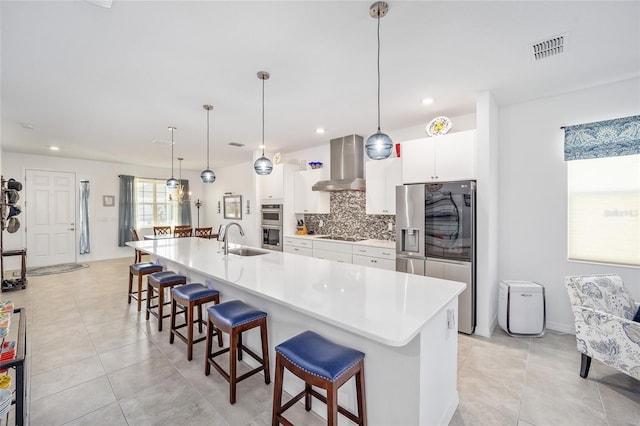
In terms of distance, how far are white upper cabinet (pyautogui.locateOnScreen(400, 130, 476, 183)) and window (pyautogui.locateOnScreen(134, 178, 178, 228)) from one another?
7538 millimetres

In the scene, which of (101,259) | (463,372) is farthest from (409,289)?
(101,259)

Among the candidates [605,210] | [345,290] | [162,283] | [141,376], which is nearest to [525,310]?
[605,210]

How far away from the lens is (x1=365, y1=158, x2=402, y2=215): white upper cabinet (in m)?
4.07

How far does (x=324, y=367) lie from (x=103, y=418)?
5.54ft

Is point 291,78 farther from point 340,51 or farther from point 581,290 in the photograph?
point 581,290

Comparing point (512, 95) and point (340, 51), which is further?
point (512, 95)

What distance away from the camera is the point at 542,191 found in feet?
10.7

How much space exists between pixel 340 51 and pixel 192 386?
297 cm

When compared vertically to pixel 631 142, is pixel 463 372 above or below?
below

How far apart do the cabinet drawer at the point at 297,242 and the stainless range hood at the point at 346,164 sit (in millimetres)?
967

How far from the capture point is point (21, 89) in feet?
9.59

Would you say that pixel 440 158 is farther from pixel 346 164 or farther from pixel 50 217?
pixel 50 217

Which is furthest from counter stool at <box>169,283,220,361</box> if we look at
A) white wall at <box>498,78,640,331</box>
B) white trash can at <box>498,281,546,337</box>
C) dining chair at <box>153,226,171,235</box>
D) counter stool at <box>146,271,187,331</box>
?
dining chair at <box>153,226,171,235</box>

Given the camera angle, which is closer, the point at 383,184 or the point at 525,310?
the point at 525,310
